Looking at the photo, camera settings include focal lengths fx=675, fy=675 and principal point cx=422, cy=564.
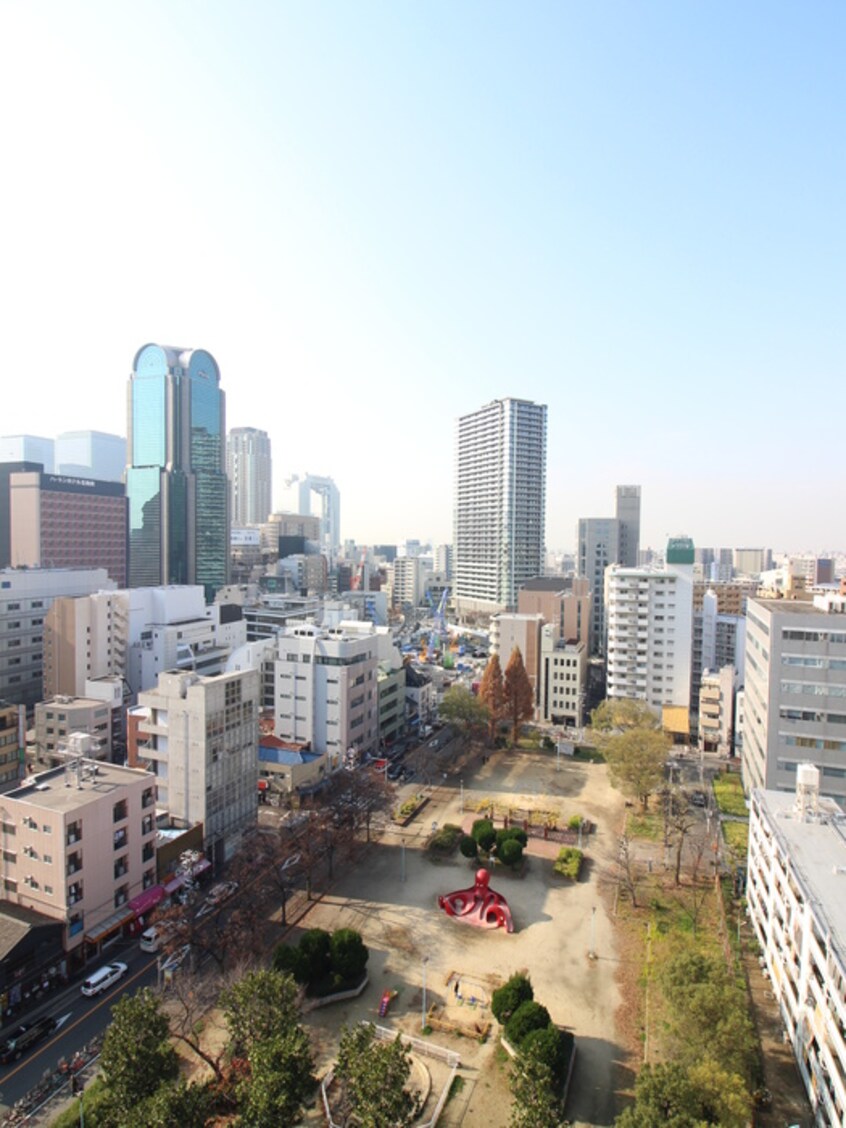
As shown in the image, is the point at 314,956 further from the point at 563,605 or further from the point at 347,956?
the point at 563,605

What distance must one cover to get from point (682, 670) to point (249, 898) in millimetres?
38087

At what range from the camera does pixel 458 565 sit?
120 m

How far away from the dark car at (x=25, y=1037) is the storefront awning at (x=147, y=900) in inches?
183

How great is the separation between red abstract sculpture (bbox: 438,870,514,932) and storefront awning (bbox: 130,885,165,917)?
10384mm

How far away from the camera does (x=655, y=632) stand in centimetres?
5200

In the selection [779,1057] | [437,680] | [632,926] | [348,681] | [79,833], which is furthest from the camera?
[437,680]

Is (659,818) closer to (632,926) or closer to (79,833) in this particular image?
(632,926)

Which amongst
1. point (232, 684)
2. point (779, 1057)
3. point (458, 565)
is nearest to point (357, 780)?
point (232, 684)

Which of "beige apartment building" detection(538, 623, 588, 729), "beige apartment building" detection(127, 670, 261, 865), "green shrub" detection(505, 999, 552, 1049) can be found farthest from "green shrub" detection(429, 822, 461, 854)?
"beige apartment building" detection(538, 623, 588, 729)

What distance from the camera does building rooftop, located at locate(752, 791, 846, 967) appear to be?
16.7 meters

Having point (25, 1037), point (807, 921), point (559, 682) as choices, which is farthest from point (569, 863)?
point (559, 682)

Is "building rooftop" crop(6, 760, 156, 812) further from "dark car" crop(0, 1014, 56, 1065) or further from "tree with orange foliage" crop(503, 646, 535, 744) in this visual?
"tree with orange foliage" crop(503, 646, 535, 744)

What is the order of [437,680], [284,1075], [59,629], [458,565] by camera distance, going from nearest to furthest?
[284,1075]
[59,629]
[437,680]
[458,565]

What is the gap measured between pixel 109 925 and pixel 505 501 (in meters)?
91.4
